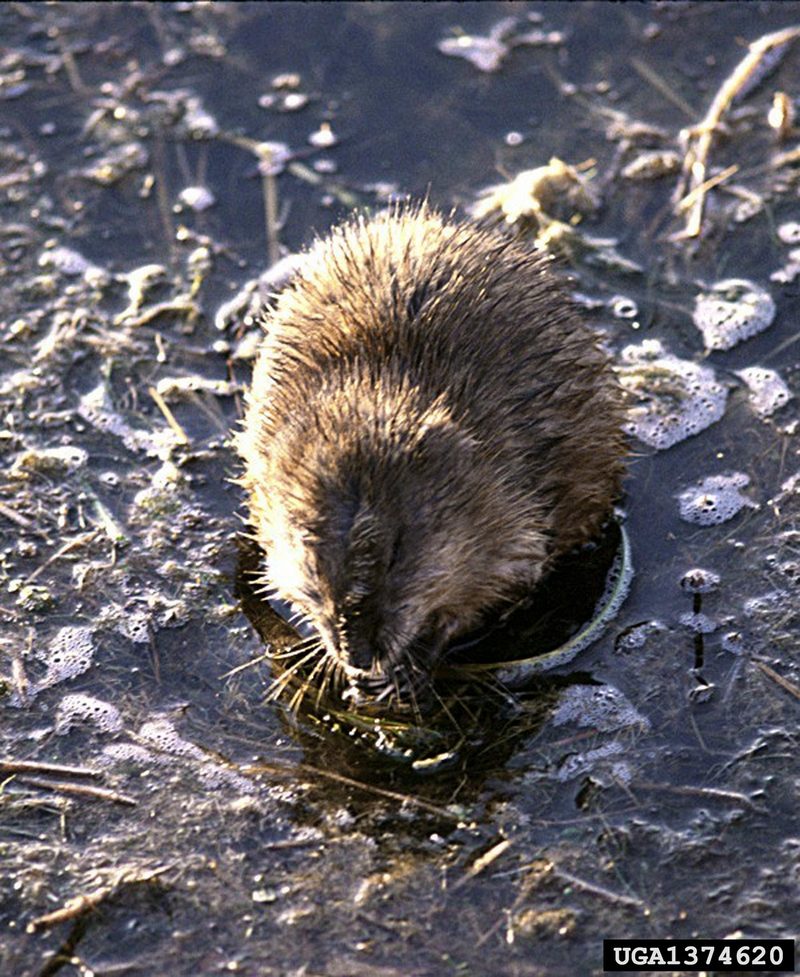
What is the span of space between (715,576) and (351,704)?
1306 millimetres

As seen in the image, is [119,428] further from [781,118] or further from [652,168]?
[781,118]

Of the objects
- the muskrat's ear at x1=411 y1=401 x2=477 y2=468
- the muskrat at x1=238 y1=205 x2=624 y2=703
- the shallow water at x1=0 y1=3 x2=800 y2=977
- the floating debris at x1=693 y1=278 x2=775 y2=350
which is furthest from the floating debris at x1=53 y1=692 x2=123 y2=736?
the floating debris at x1=693 y1=278 x2=775 y2=350

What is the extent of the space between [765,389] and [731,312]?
0.47m

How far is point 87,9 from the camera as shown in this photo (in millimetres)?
8195

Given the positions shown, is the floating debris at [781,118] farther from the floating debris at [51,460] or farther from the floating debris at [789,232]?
the floating debris at [51,460]

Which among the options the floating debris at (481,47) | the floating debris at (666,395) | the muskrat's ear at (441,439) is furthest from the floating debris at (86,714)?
the floating debris at (481,47)

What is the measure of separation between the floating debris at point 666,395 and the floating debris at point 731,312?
19 centimetres

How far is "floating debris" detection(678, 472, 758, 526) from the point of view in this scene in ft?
18.0

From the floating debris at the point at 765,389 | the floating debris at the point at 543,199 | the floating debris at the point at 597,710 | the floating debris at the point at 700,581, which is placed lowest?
the floating debris at the point at 597,710

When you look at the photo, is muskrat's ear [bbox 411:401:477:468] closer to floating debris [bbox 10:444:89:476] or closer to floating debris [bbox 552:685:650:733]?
floating debris [bbox 552:685:650:733]

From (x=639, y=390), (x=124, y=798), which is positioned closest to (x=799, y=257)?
(x=639, y=390)

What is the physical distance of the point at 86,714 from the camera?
5.00 m

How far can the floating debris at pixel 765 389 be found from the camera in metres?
5.88

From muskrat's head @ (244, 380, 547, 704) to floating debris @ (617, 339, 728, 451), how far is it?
1067mm
